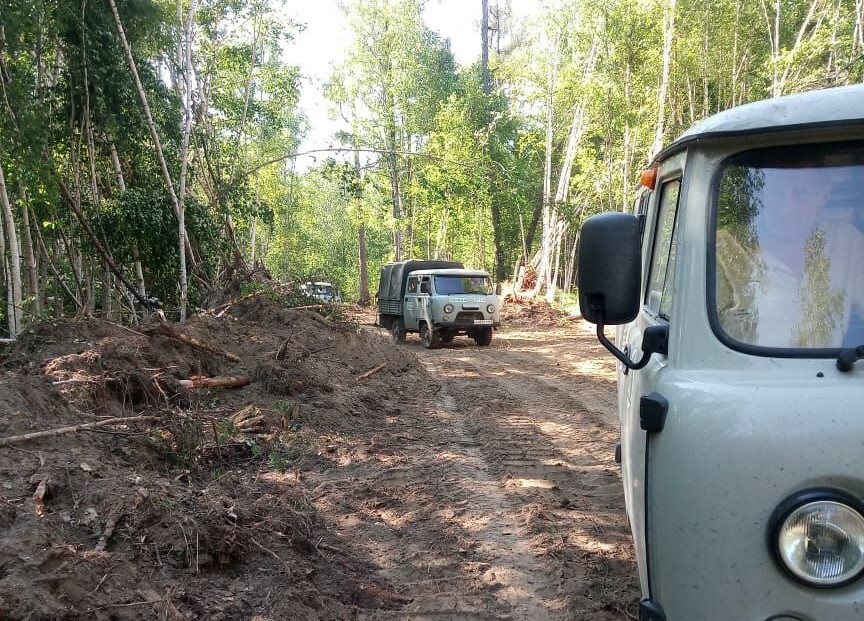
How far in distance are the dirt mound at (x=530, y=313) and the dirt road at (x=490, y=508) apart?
12.4 metres

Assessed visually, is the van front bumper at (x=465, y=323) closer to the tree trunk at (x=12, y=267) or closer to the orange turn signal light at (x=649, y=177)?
the tree trunk at (x=12, y=267)

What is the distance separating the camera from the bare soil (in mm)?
3492

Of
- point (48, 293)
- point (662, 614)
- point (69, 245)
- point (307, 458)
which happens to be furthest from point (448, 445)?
point (48, 293)

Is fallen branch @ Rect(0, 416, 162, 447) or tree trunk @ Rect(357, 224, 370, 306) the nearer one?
fallen branch @ Rect(0, 416, 162, 447)

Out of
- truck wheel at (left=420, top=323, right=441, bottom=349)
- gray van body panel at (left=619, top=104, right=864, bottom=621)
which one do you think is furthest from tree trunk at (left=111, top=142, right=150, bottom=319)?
gray van body panel at (left=619, top=104, right=864, bottom=621)

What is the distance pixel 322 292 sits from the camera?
13820mm

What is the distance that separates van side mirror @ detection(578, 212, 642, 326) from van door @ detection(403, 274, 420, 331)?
1470cm

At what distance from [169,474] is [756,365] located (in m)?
4.76

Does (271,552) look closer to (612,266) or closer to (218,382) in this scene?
(612,266)

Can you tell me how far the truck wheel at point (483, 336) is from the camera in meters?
16.5

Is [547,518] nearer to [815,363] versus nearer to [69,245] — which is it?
[815,363]

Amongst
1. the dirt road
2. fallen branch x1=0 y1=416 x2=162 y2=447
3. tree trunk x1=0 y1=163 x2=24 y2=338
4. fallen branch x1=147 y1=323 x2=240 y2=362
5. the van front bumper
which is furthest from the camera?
the van front bumper

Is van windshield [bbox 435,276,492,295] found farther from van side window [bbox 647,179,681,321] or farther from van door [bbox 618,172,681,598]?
van side window [bbox 647,179,681,321]

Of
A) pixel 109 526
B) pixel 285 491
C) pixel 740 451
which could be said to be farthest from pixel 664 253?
pixel 285 491
